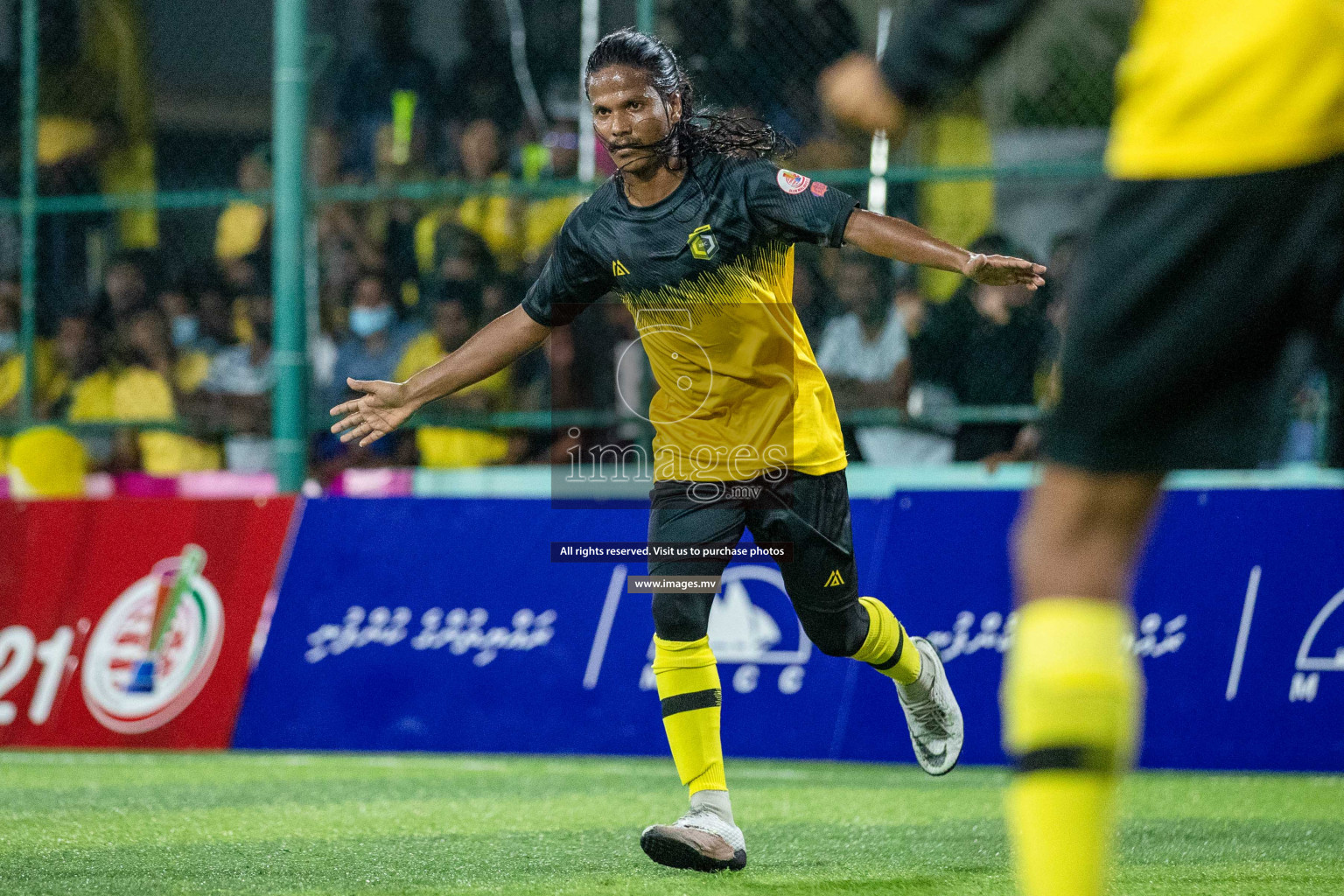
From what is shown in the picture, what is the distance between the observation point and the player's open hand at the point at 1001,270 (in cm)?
389

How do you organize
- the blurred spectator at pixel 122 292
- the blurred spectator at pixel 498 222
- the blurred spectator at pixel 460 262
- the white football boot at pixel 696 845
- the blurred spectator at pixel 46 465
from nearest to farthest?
the white football boot at pixel 696 845 < the blurred spectator at pixel 46 465 < the blurred spectator at pixel 498 222 < the blurred spectator at pixel 460 262 < the blurred spectator at pixel 122 292

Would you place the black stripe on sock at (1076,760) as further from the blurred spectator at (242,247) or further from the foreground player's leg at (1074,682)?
the blurred spectator at (242,247)

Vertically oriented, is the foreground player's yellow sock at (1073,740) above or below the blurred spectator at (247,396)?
above

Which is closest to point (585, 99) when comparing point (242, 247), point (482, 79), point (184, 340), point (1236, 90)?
point (482, 79)

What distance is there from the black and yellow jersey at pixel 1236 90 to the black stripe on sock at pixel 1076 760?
2.43 ft

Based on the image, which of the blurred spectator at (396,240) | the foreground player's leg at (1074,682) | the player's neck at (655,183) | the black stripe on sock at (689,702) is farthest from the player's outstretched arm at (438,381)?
the blurred spectator at (396,240)

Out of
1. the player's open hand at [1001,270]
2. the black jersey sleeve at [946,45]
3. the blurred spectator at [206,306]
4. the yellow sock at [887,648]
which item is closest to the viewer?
the black jersey sleeve at [946,45]

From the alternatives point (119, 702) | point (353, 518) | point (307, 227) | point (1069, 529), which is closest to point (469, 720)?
point (353, 518)

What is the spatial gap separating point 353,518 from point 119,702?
50.7 inches

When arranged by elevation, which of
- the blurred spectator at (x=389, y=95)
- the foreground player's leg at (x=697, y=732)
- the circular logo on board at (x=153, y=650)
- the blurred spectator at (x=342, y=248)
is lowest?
the circular logo on board at (x=153, y=650)

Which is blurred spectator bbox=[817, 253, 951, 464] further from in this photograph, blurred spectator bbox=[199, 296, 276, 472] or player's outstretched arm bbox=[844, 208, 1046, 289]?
player's outstretched arm bbox=[844, 208, 1046, 289]

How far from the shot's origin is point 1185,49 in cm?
222

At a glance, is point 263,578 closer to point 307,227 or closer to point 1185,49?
point 307,227

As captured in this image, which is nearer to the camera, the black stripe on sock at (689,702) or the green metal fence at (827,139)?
the black stripe on sock at (689,702)
